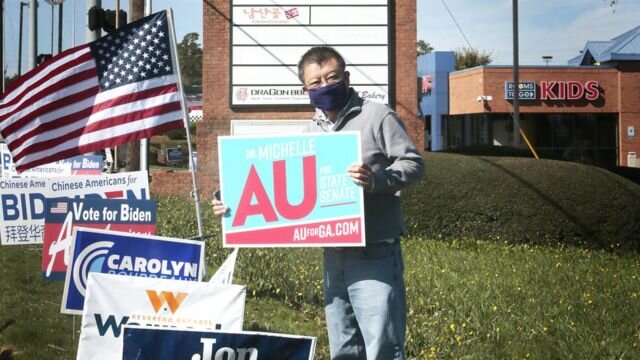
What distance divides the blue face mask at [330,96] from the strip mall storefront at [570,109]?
109 ft

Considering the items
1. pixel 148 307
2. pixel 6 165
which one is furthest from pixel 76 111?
pixel 6 165

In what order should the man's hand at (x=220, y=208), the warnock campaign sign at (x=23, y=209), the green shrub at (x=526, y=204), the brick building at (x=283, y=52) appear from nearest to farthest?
the man's hand at (x=220, y=208) < the warnock campaign sign at (x=23, y=209) < the green shrub at (x=526, y=204) < the brick building at (x=283, y=52)

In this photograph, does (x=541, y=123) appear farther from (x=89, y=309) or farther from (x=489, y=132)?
(x=89, y=309)

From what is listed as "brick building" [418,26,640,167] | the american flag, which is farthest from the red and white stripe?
"brick building" [418,26,640,167]

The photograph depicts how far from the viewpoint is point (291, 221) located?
4082mm

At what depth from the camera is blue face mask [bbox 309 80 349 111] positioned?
383 cm

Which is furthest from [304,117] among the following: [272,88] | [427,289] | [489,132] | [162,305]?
[489,132]

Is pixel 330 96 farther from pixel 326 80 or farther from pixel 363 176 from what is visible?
pixel 363 176

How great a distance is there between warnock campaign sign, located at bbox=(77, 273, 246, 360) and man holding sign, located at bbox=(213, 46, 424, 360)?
71 centimetres

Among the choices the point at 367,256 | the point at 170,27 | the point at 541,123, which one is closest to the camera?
the point at 367,256

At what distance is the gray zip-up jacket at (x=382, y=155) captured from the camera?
3758 millimetres

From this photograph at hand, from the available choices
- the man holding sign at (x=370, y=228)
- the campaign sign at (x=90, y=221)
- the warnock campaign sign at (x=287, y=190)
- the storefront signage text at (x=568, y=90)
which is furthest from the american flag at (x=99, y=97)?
the storefront signage text at (x=568, y=90)

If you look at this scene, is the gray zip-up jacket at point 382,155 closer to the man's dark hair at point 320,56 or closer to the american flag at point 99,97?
the man's dark hair at point 320,56

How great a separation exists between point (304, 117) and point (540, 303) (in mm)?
11652
